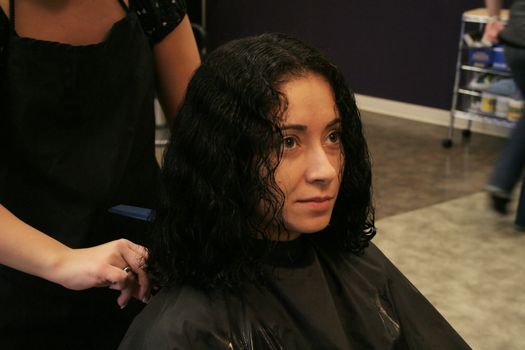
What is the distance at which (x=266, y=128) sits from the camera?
94cm

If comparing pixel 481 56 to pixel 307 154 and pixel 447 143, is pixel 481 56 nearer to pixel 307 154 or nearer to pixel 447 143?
pixel 447 143

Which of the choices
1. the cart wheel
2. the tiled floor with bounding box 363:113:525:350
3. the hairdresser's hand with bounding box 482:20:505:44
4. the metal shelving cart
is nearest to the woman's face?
the tiled floor with bounding box 363:113:525:350

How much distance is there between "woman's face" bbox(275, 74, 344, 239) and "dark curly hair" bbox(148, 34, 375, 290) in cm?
1

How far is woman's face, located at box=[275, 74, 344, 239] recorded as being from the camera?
96 centimetres

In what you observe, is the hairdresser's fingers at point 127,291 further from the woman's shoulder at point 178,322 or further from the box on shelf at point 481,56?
the box on shelf at point 481,56

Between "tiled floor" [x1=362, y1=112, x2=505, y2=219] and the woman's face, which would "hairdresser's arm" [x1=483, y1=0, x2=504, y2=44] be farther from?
the woman's face

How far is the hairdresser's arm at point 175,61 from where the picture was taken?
122cm

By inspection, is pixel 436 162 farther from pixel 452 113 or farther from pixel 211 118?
pixel 211 118

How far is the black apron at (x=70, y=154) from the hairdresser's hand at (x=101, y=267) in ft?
0.38

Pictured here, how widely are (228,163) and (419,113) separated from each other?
14.1ft

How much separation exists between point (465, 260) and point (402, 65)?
2465 millimetres

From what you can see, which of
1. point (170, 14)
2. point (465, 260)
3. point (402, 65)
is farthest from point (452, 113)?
point (170, 14)

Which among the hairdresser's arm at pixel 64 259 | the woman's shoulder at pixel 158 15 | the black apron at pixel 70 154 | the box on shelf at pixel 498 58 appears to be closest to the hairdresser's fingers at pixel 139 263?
the hairdresser's arm at pixel 64 259

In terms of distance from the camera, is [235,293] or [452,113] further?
[452,113]
